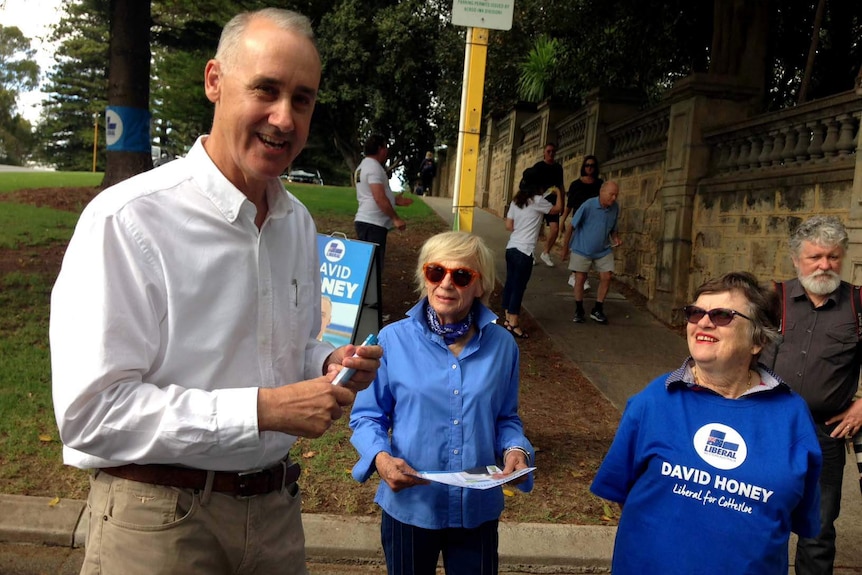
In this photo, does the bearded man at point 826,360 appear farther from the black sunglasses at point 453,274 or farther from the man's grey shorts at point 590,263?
the man's grey shorts at point 590,263

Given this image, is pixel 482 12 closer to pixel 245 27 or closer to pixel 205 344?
pixel 245 27

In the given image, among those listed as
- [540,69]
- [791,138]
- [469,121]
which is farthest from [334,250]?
[540,69]

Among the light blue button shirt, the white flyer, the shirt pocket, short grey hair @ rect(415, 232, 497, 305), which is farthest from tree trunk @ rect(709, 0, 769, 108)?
the white flyer

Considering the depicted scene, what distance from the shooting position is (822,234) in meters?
3.58

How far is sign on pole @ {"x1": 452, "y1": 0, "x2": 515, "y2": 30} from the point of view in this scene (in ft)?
15.6

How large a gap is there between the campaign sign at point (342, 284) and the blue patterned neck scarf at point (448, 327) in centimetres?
280

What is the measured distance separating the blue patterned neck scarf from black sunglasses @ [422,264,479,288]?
5.0 inches

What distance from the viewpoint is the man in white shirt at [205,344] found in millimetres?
1490

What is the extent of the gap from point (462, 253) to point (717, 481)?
123 centimetres

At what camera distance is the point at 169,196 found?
1.65 m

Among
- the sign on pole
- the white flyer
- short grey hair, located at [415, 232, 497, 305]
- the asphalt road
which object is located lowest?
the asphalt road

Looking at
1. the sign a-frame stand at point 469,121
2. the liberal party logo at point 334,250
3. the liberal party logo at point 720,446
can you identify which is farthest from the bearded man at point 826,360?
the liberal party logo at point 334,250

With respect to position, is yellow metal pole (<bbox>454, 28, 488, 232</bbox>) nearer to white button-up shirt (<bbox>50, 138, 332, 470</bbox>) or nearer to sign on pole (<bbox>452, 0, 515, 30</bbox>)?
sign on pole (<bbox>452, 0, 515, 30</bbox>)

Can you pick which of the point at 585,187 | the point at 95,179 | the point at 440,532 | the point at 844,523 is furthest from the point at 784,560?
the point at 95,179
